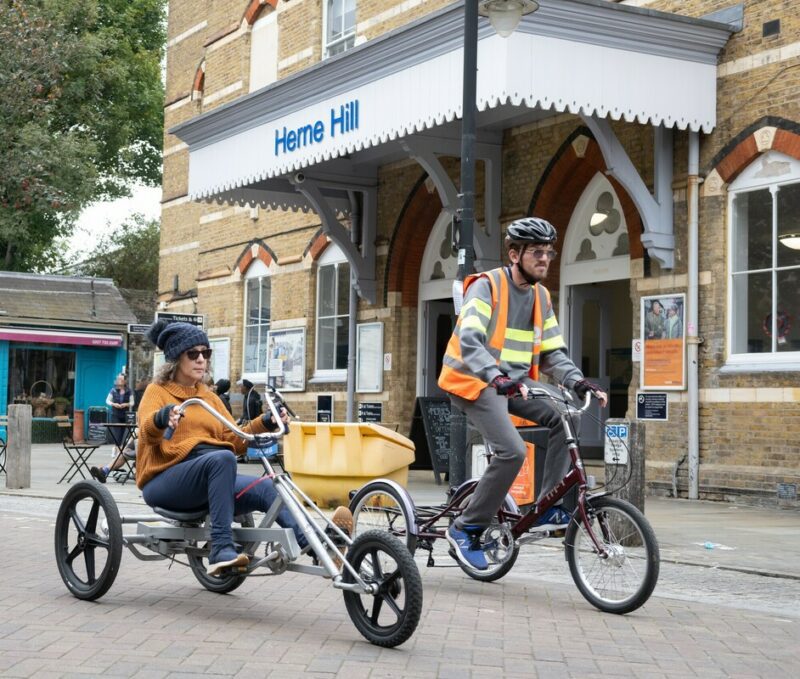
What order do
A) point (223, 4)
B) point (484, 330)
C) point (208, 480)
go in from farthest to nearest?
point (223, 4), point (484, 330), point (208, 480)

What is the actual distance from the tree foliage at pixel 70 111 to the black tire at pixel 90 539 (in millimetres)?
19378

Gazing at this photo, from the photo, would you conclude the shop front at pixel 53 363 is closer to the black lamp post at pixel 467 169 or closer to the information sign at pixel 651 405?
the information sign at pixel 651 405

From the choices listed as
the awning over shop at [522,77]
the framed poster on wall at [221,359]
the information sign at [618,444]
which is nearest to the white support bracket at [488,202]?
the awning over shop at [522,77]

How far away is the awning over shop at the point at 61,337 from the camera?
2969cm

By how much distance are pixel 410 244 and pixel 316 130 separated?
4118mm

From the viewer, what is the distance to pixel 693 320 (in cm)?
1477

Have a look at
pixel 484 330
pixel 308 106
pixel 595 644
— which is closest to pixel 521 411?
pixel 484 330

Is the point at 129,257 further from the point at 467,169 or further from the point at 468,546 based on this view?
the point at 468,546

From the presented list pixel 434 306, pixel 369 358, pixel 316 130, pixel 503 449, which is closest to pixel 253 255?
pixel 369 358

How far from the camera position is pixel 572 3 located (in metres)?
13.7

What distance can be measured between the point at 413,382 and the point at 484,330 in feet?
43.7

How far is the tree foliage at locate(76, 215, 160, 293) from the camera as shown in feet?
Answer: 183

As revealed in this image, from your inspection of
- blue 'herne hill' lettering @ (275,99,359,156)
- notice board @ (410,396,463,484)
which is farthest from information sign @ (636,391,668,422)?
blue 'herne hill' lettering @ (275,99,359,156)

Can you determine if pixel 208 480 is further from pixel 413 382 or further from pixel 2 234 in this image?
pixel 2 234
